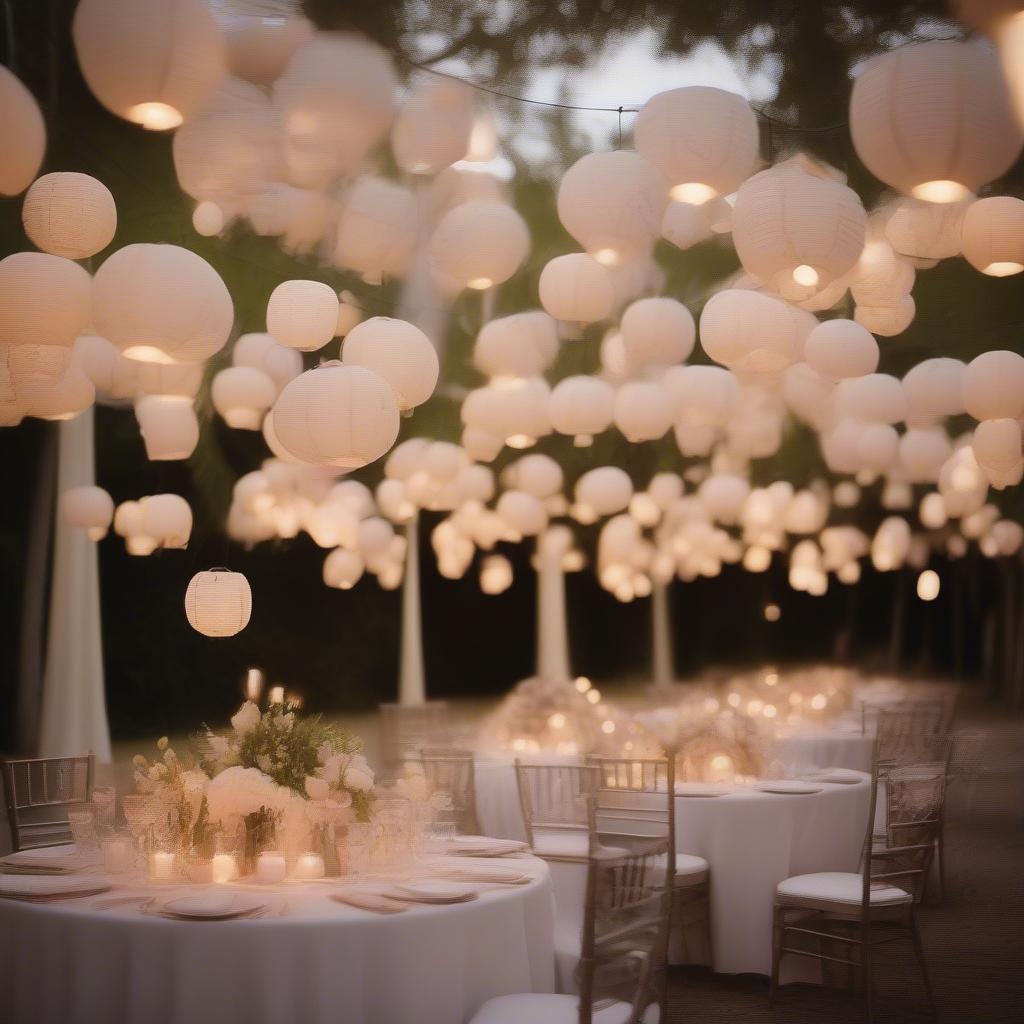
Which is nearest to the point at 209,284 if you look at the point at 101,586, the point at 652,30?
the point at 652,30

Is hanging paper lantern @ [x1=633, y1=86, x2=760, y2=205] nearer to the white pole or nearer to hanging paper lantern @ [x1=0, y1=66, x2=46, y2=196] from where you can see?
hanging paper lantern @ [x1=0, y1=66, x2=46, y2=196]

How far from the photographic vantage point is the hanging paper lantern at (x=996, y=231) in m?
4.38

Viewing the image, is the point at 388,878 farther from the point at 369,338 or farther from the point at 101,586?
the point at 101,586

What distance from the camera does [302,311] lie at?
513 centimetres

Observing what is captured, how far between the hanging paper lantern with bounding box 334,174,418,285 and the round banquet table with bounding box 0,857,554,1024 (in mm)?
3043

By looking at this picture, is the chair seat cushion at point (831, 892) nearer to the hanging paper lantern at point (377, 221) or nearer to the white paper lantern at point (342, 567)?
the hanging paper lantern at point (377, 221)

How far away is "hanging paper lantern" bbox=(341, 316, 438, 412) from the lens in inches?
178

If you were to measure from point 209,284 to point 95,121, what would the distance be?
3696 millimetres

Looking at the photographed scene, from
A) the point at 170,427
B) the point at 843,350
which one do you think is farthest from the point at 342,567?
the point at 843,350

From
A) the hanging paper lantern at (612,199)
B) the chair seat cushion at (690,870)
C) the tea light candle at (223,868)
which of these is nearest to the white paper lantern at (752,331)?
the hanging paper lantern at (612,199)

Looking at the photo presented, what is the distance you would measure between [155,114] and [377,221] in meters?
1.86

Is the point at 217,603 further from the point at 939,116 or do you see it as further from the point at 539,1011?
the point at 939,116

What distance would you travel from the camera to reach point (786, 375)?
28.6ft

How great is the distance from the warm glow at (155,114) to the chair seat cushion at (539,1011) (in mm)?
2581
